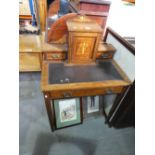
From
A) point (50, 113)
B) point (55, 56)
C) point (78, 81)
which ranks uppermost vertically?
point (55, 56)

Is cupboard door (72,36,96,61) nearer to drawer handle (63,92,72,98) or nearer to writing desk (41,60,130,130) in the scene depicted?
writing desk (41,60,130,130)

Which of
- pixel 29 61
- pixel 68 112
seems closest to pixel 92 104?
pixel 68 112

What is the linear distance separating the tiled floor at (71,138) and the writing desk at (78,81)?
34cm

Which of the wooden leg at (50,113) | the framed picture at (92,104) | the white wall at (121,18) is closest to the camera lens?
the wooden leg at (50,113)

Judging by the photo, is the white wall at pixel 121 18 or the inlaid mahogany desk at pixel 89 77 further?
the white wall at pixel 121 18

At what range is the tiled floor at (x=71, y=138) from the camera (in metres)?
1.38

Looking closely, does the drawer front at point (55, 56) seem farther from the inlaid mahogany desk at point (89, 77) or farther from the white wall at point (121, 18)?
the white wall at point (121, 18)

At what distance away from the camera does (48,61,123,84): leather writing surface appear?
3.77ft

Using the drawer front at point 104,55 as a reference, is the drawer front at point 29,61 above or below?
below

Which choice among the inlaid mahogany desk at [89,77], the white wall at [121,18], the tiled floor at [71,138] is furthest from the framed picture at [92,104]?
the white wall at [121,18]

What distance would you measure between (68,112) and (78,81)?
51 centimetres

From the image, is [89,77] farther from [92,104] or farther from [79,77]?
[92,104]

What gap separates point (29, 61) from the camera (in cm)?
186
